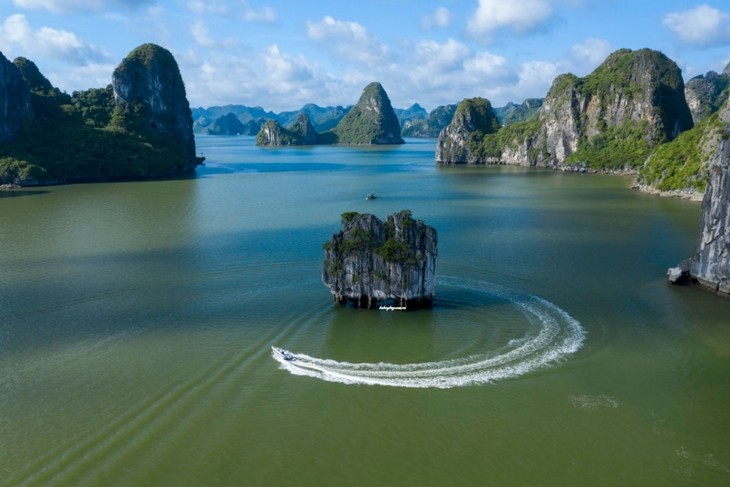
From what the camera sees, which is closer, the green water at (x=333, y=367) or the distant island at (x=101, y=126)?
the green water at (x=333, y=367)

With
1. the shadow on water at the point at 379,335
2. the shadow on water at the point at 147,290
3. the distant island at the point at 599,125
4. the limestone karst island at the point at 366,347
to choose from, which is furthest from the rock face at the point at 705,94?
the shadow on water at the point at 379,335

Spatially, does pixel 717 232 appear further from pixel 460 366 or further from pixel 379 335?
pixel 379 335

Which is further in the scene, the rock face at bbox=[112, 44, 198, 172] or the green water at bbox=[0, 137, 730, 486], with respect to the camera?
the rock face at bbox=[112, 44, 198, 172]

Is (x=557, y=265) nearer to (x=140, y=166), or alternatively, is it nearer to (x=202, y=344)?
(x=202, y=344)

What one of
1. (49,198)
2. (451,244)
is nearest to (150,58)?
(49,198)

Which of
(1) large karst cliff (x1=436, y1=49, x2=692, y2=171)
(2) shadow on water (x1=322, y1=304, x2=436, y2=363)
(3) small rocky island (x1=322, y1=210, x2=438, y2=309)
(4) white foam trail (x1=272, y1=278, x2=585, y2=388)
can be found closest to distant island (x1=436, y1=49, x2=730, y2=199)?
(1) large karst cliff (x1=436, y1=49, x2=692, y2=171)

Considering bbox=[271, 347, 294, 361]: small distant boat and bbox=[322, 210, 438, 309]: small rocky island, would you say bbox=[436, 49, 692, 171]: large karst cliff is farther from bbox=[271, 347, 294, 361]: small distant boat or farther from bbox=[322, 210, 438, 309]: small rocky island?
bbox=[271, 347, 294, 361]: small distant boat

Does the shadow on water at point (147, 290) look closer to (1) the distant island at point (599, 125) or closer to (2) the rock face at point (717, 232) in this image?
(2) the rock face at point (717, 232)
